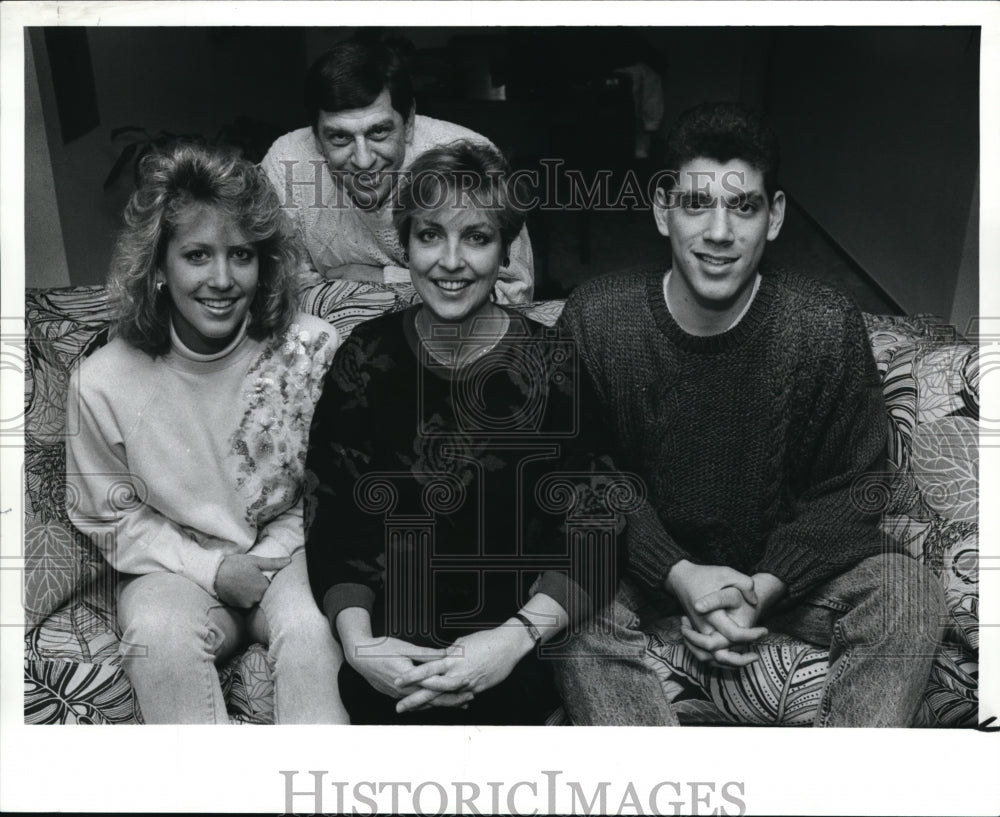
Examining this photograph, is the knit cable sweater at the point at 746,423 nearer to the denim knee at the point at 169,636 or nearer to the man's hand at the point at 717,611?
the man's hand at the point at 717,611

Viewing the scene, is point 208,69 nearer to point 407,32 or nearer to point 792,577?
point 407,32

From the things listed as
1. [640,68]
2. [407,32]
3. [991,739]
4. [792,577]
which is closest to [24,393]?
[407,32]

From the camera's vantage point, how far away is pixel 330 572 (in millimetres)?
3107

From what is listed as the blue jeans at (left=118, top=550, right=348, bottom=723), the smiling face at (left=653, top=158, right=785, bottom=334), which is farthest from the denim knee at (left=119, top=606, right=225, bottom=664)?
the smiling face at (left=653, top=158, right=785, bottom=334)

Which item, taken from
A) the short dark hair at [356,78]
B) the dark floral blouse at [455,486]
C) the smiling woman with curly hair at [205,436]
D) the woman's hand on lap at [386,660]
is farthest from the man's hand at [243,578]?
the short dark hair at [356,78]

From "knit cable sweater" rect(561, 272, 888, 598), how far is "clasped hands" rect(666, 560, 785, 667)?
3 centimetres

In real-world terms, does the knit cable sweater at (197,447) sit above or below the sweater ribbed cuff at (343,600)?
above

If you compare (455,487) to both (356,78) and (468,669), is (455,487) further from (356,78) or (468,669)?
(356,78)

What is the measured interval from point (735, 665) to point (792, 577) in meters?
0.25

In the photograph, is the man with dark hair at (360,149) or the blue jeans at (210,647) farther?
the man with dark hair at (360,149)

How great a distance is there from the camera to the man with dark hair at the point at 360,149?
3.14m

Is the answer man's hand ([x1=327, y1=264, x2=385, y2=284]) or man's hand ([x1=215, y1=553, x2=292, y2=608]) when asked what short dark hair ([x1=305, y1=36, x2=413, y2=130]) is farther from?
man's hand ([x1=215, y1=553, x2=292, y2=608])

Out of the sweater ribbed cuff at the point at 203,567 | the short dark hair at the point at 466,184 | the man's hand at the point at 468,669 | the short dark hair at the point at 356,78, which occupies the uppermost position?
the short dark hair at the point at 356,78

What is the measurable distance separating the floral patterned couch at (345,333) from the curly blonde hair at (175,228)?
94mm
